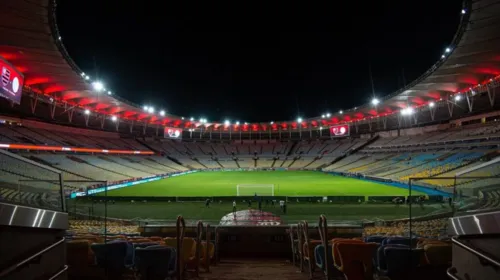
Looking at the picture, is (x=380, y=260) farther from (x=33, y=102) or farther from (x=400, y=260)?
(x=33, y=102)

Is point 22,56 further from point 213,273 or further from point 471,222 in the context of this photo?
point 471,222

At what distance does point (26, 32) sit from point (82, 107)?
2458 centimetres

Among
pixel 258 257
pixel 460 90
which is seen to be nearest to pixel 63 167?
pixel 258 257

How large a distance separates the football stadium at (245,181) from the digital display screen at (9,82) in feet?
0.55

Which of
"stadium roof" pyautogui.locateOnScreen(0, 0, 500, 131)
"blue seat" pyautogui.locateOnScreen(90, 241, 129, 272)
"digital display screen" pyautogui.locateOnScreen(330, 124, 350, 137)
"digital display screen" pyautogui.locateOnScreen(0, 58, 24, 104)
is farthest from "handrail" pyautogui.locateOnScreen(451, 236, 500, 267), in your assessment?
"digital display screen" pyautogui.locateOnScreen(330, 124, 350, 137)

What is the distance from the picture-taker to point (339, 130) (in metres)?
57.9

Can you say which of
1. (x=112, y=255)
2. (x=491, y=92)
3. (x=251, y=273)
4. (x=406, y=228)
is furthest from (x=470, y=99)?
(x=112, y=255)

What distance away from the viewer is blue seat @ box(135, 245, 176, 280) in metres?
4.72

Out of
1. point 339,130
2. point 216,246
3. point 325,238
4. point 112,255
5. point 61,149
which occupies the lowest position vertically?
point 216,246

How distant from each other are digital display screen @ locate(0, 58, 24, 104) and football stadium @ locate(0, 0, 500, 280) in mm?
168

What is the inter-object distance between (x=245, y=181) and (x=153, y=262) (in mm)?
34351

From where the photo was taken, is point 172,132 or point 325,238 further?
point 172,132

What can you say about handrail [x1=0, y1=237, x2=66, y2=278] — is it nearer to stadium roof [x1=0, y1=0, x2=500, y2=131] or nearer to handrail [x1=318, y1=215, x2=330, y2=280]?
handrail [x1=318, y1=215, x2=330, y2=280]

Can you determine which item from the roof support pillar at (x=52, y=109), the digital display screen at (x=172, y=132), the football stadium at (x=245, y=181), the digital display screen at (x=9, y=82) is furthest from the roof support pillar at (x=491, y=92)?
the digital display screen at (x=172, y=132)
